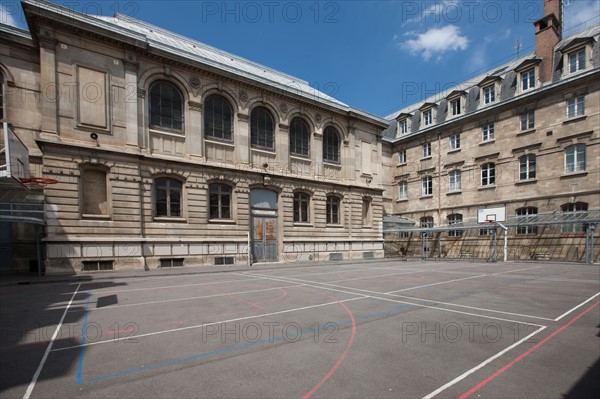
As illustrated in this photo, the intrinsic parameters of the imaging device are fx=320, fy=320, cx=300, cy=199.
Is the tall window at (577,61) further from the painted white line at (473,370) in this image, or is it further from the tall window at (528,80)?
the painted white line at (473,370)

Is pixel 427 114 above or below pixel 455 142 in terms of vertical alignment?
above

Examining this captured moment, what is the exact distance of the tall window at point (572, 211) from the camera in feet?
83.3

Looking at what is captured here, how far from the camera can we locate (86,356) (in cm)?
534

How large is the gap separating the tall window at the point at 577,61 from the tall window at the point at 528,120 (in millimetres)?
4188

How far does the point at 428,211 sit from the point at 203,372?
36.5 m

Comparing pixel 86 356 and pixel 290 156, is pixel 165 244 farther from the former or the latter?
pixel 86 356

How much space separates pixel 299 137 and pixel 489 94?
67.7 ft

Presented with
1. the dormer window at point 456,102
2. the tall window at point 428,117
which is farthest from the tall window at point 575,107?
the tall window at point 428,117

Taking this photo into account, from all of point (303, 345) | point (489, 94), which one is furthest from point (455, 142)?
point (303, 345)

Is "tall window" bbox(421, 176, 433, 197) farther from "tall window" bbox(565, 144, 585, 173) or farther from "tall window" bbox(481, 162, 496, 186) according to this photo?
"tall window" bbox(565, 144, 585, 173)

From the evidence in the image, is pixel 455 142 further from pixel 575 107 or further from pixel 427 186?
pixel 575 107

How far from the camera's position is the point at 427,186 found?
3797cm

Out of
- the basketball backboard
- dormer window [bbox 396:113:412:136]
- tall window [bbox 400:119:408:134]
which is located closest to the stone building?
the basketball backboard

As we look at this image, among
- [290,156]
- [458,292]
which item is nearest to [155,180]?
[290,156]
